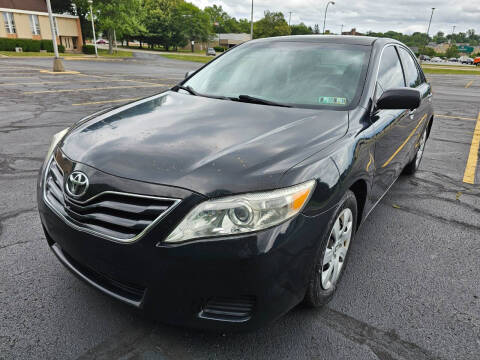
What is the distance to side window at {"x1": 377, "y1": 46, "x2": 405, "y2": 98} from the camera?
3.01 m

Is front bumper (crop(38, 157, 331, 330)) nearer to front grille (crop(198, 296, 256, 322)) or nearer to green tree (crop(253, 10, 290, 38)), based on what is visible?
front grille (crop(198, 296, 256, 322))

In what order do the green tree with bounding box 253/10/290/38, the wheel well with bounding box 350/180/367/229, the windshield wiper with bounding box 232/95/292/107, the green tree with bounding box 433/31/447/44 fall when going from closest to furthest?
1. the wheel well with bounding box 350/180/367/229
2. the windshield wiper with bounding box 232/95/292/107
3. the green tree with bounding box 253/10/290/38
4. the green tree with bounding box 433/31/447/44

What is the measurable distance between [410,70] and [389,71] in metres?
1.04

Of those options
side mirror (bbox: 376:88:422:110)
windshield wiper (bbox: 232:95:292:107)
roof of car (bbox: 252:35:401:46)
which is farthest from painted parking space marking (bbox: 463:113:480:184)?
windshield wiper (bbox: 232:95:292:107)

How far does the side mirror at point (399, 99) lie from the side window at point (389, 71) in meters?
0.18

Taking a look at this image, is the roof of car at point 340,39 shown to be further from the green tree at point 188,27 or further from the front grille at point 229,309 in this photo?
the green tree at point 188,27

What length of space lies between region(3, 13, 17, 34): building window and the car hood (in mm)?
52646

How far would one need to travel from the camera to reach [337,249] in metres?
2.27

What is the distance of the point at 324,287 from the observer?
7.09ft

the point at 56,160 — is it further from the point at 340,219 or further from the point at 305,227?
the point at 340,219

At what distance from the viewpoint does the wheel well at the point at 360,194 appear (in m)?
2.38

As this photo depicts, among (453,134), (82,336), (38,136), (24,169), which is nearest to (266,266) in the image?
(82,336)

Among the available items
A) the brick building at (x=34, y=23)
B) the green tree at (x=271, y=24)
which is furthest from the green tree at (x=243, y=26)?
the brick building at (x=34, y=23)

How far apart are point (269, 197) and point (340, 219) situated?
733 mm
